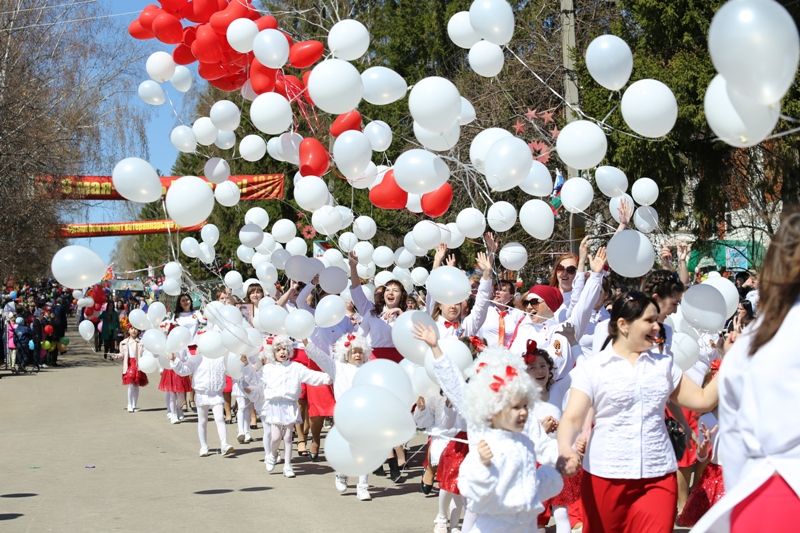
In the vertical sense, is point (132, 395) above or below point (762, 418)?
below

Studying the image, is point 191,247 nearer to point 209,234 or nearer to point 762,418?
point 209,234

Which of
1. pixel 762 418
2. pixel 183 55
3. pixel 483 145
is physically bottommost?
pixel 762 418

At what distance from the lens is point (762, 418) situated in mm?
3344

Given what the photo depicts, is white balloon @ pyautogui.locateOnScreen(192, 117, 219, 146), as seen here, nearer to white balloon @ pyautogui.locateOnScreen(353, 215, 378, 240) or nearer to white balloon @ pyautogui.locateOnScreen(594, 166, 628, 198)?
white balloon @ pyautogui.locateOnScreen(353, 215, 378, 240)

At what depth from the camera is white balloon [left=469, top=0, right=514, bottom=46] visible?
7246 millimetres

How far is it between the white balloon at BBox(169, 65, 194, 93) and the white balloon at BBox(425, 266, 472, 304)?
393cm

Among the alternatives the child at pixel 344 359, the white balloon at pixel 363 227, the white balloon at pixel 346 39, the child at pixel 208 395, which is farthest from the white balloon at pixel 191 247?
the white balloon at pixel 346 39

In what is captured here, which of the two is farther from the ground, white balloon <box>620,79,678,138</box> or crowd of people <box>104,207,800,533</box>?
white balloon <box>620,79,678,138</box>

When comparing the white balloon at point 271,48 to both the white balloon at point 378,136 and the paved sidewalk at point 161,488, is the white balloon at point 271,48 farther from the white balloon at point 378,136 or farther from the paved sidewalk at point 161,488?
the paved sidewalk at point 161,488

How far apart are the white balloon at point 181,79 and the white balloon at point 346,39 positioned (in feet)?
7.40

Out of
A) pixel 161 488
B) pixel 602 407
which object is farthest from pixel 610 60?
pixel 161 488

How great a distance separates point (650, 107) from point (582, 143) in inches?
21.8

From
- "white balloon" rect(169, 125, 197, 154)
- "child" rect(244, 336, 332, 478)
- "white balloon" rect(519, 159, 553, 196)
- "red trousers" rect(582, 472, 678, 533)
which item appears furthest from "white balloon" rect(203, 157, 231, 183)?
"red trousers" rect(582, 472, 678, 533)

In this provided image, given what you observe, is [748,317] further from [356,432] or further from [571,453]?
[356,432]
